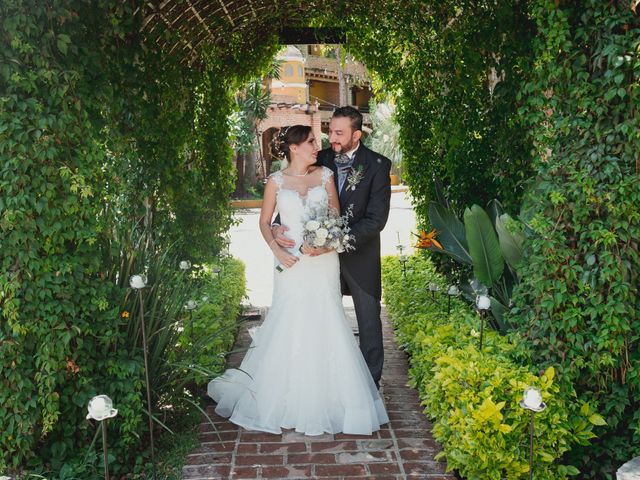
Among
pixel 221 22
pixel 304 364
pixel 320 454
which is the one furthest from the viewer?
pixel 221 22

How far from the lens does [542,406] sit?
2.82 metres

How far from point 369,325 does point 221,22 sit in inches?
152

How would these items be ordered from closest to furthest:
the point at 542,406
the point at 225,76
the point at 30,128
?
the point at 542,406 < the point at 30,128 < the point at 225,76

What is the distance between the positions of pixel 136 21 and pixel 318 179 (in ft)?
5.59

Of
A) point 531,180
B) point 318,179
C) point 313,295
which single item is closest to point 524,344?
point 531,180

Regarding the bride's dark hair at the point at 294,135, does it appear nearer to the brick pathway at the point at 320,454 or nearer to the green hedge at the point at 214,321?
the green hedge at the point at 214,321

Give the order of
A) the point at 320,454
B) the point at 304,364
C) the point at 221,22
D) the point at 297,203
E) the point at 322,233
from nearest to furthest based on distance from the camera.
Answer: the point at 320,454, the point at 322,233, the point at 304,364, the point at 297,203, the point at 221,22

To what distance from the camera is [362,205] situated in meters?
4.70

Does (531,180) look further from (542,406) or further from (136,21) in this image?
(136,21)

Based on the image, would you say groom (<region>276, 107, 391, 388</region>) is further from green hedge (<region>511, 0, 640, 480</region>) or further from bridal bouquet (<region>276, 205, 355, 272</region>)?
green hedge (<region>511, 0, 640, 480</region>)

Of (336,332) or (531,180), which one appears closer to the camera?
(531,180)

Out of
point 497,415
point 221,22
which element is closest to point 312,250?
point 497,415

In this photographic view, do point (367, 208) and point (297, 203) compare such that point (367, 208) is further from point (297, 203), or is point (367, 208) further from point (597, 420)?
point (597, 420)

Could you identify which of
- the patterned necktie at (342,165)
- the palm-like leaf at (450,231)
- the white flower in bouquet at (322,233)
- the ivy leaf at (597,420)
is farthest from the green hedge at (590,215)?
the palm-like leaf at (450,231)
